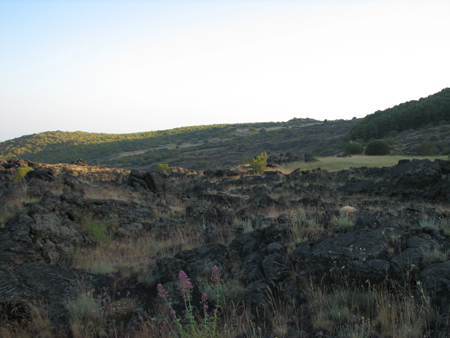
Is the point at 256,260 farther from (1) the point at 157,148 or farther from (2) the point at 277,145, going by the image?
(1) the point at 157,148

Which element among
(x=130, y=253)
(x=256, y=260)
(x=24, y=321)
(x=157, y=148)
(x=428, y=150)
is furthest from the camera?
(x=157, y=148)

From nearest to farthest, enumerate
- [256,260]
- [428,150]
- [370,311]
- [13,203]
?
[370,311] → [256,260] → [13,203] → [428,150]

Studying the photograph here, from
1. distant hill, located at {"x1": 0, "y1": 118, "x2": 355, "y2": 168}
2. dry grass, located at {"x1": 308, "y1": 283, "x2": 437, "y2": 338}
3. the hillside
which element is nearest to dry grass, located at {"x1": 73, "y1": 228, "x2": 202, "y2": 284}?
dry grass, located at {"x1": 308, "y1": 283, "x2": 437, "y2": 338}

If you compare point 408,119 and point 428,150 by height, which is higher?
point 408,119

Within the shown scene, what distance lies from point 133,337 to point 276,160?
119 ft

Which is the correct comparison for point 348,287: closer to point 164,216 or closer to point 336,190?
point 164,216

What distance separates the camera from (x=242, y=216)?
8711 mm

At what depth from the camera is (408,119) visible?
56.9m

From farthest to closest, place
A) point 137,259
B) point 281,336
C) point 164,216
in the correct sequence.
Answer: point 164,216, point 137,259, point 281,336

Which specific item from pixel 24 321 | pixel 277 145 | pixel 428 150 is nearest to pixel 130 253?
pixel 24 321

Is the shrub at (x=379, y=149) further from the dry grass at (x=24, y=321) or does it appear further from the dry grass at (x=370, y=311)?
the dry grass at (x=24, y=321)

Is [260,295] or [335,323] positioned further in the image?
[260,295]

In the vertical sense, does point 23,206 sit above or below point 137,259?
above

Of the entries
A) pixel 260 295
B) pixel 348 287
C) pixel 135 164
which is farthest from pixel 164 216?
pixel 135 164
